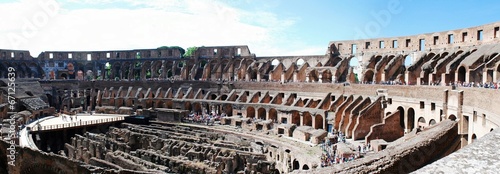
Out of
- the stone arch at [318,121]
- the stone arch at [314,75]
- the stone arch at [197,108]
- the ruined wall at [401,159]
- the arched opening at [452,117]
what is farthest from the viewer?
the stone arch at [197,108]

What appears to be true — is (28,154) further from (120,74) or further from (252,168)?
(120,74)

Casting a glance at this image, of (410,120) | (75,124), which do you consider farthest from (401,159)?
(75,124)

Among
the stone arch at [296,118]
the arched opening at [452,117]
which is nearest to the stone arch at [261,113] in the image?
the stone arch at [296,118]

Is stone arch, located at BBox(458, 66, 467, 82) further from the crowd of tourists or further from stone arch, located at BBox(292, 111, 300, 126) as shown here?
stone arch, located at BBox(292, 111, 300, 126)

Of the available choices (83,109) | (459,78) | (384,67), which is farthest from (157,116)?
(459,78)

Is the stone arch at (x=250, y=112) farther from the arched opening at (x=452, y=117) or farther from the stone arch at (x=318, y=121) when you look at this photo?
the arched opening at (x=452, y=117)

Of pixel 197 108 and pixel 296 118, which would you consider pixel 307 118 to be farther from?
pixel 197 108

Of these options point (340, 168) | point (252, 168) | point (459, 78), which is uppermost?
point (459, 78)

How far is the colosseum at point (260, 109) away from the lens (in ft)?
66.0

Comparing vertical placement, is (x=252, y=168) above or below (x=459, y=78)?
below

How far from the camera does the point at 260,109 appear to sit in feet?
127

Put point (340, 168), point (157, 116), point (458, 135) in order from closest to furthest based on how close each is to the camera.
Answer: point (340, 168), point (458, 135), point (157, 116)

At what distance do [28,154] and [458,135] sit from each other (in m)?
24.6

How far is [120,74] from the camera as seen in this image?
55.4 m
